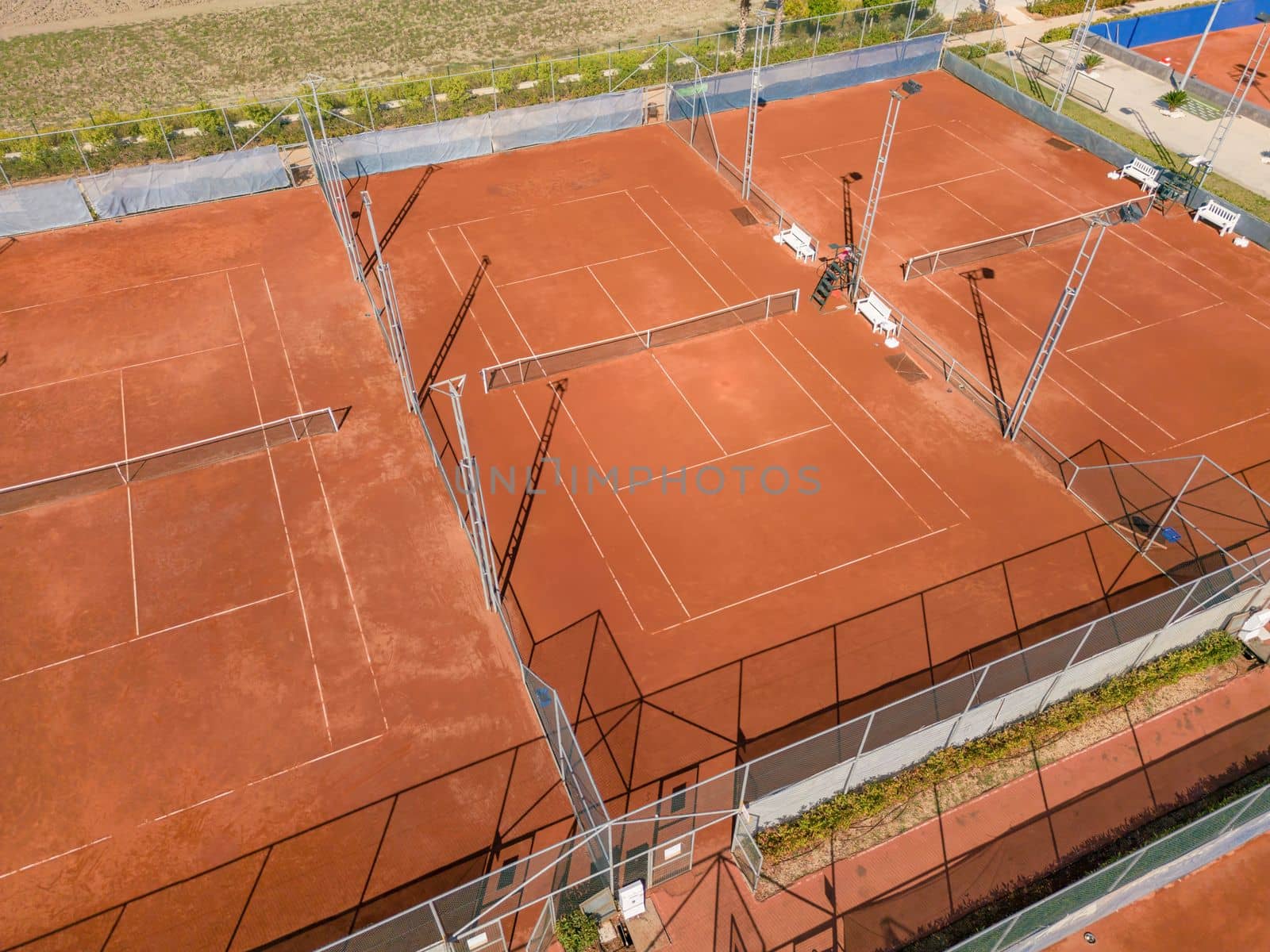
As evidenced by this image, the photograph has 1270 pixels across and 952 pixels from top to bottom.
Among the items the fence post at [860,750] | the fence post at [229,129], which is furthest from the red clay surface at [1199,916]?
the fence post at [229,129]

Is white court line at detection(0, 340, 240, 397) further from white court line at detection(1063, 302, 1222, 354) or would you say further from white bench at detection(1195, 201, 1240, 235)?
white bench at detection(1195, 201, 1240, 235)

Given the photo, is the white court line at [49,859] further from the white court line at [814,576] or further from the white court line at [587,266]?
the white court line at [587,266]

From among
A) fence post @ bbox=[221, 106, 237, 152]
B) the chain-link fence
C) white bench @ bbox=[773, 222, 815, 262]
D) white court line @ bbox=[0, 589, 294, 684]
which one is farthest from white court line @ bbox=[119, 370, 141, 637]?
white bench @ bbox=[773, 222, 815, 262]

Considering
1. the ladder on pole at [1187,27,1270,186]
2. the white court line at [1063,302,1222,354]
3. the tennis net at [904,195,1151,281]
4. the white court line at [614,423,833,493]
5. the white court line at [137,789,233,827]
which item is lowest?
the white court line at [137,789,233,827]

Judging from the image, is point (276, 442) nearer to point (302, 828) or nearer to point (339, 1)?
point (302, 828)

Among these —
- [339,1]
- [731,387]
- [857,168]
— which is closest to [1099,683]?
[731,387]

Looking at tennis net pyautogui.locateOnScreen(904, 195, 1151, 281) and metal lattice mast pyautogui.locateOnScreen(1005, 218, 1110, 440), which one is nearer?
metal lattice mast pyautogui.locateOnScreen(1005, 218, 1110, 440)

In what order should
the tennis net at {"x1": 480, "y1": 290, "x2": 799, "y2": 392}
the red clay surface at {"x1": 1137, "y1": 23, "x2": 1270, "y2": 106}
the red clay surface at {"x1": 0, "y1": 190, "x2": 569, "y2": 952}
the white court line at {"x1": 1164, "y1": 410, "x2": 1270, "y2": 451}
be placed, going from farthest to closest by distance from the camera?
the red clay surface at {"x1": 1137, "y1": 23, "x2": 1270, "y2": 106} → the tennis net at {"x1": 480, "y1": 290, "x2": 799, "y2": 392} → the white court line at {"x1": 1164, "y1": 410, "x2": 1270, "y2": 451} → the red clay surface at {"x1": 0, "y1": 190, "x2": 569, "y2": 952}

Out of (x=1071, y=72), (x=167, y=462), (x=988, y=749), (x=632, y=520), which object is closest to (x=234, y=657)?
(x=167, y=462)
